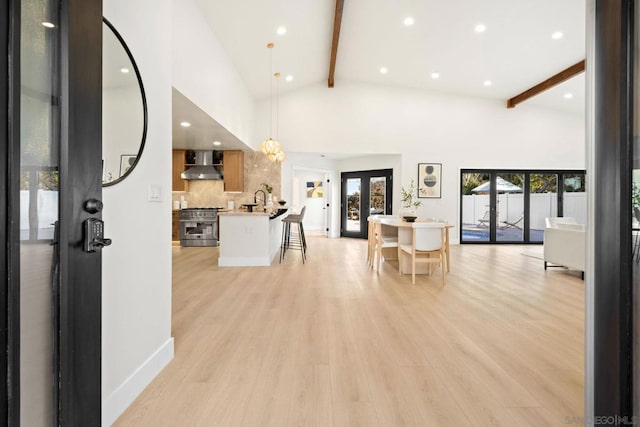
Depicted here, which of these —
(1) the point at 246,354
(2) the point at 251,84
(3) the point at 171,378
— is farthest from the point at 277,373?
(2) the point at 251,84

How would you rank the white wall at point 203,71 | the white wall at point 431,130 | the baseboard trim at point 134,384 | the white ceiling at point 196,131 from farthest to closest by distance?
the white wall at point 431,130
the white ceiling at point 196,131
the white wall at point 203,71
the baseboard trim at point 134,384

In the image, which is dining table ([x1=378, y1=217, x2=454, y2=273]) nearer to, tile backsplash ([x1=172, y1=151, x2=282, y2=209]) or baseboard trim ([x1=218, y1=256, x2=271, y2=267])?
baseboard trim ([x1=218, y1=256, x2=271, y2=267])

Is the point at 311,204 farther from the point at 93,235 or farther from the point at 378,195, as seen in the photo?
the point at 93,235

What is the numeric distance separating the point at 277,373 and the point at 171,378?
2.04 ft

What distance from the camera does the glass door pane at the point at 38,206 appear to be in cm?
90

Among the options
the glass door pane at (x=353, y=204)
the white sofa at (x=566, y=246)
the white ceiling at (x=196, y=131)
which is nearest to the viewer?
the white ceiling at (x=196, y=131)

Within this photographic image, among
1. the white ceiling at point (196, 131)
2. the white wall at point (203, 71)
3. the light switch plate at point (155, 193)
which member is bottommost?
the light switch plate at point (155, 193)

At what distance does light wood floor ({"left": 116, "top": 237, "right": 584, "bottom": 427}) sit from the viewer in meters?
1.53

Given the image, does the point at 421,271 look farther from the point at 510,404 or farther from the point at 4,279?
the point at 4,279

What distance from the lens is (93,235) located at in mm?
1091

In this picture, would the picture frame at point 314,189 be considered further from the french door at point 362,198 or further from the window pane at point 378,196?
the window pane at point 378,196

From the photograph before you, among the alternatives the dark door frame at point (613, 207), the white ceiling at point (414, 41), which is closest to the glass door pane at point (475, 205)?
the white ceiling at point (414, 41)

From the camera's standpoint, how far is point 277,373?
1.86 meters

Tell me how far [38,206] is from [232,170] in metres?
6.75
